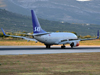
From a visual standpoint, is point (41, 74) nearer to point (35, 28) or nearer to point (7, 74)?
point (7, 74)

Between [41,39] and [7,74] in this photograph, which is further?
[41,39]

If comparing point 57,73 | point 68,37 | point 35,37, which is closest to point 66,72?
point 57,73

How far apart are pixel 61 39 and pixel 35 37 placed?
7.21 meters

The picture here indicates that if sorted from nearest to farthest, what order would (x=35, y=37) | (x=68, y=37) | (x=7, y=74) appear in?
(x=7, y=74) → (x=35, y=37) → (x=68, y=37)

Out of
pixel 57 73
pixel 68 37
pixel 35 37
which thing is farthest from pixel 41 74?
pixel 68 37

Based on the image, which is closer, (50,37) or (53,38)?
(50,37)

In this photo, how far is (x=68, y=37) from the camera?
65.8 m

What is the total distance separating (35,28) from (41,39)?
9.49 ft

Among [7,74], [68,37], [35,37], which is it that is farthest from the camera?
[68,37]

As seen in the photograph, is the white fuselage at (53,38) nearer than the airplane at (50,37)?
No

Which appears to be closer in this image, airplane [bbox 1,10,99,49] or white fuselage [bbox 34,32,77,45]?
airplane [bbox 1,10,99,49]

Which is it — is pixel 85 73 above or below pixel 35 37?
below

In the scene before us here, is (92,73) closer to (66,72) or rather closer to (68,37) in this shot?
(66,72)

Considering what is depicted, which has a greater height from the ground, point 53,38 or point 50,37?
point 50,37
